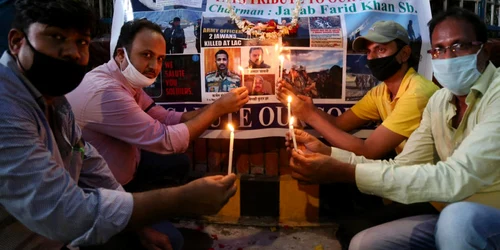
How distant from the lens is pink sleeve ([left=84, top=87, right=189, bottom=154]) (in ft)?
9.69

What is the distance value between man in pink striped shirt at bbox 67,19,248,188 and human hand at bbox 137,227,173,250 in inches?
24.8

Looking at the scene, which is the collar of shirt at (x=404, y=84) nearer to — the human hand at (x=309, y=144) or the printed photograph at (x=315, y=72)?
the printed photograph at (x=315, y=72)

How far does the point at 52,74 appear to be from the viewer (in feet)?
6.00

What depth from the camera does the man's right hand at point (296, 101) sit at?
3576mm

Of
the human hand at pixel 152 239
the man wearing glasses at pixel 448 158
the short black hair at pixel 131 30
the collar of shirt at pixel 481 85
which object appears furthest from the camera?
the short black hair at pixel 131 30

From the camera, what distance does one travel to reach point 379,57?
3357 millimetres

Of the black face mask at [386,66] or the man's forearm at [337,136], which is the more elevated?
the black face mask at [386,66]

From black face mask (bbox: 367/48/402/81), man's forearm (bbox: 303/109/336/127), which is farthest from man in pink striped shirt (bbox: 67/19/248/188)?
black face mask (bbox: 367/48/402/81)

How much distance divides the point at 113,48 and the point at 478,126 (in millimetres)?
3018

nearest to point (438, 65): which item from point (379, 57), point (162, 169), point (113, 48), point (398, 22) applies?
point (379, 57)

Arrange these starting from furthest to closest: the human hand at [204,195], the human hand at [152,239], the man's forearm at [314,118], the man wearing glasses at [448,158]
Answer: the man's forearm at [314,118]
the human hand at [152,239]
the man wearing glasses at [448,158]
the human hand at [204,195]

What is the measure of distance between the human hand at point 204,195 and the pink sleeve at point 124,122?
124cm

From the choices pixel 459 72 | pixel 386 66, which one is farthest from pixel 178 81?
pixel 459 72

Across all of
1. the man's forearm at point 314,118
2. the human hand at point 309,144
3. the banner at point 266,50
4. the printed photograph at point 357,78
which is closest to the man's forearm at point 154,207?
the human hand at point 309,144
